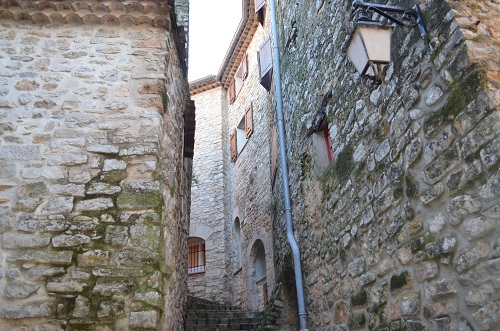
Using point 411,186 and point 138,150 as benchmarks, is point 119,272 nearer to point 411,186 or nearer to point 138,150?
point 138,150

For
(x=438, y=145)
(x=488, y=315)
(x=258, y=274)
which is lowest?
(x=488, y=315)

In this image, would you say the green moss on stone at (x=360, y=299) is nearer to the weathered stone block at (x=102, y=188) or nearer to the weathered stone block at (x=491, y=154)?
the weathered stone block at (x=491, y=154)

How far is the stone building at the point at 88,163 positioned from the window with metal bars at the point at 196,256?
894cm

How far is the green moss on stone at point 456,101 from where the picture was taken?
244 centimetres

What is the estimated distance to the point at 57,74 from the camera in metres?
4.00

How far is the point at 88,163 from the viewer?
12.1ft

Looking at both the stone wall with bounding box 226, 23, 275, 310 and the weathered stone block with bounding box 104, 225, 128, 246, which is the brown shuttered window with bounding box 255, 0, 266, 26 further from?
the weathered stone block with bounding box 104, 225, 128, 246

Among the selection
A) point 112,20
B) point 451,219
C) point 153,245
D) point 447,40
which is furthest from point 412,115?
point 112,20

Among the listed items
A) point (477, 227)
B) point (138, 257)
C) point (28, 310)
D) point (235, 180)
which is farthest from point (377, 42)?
point (235, 180)

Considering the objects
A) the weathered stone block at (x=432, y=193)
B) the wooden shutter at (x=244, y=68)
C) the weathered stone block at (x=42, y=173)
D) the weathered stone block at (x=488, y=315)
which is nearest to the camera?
the weathered stone block at (x=488, y=315)

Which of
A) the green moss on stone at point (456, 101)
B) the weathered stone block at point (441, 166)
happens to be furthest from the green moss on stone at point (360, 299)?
the green moss on stone at point (456, 101)

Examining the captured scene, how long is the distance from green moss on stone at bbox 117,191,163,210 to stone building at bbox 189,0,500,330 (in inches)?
68.6

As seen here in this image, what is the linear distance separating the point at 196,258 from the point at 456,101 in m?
11.5

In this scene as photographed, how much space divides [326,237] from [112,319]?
2475mm
